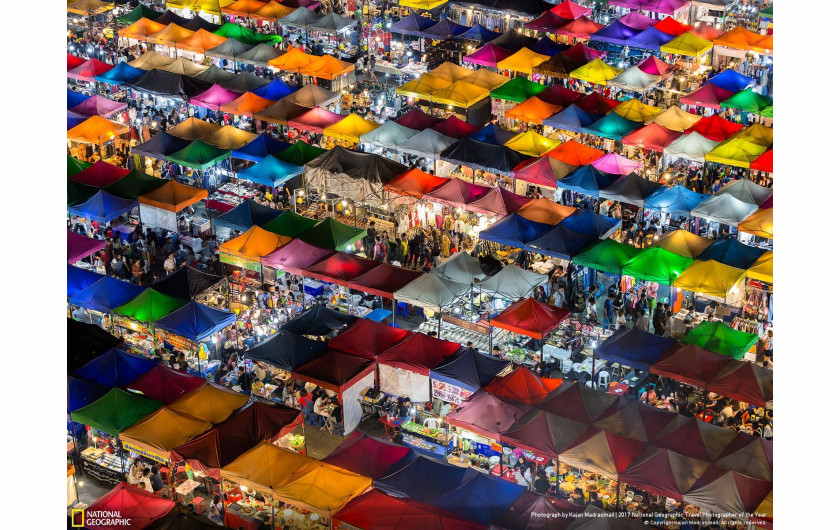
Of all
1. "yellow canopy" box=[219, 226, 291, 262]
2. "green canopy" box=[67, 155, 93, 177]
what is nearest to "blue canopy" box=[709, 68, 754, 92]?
"yellow canopy" box=[219, 226, 291, 262]

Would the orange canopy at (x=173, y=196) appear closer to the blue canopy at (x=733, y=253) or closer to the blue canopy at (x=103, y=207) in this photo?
the blue canopy at (x=103, y=207)

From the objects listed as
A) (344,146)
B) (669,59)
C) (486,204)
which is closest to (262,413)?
(486,204)

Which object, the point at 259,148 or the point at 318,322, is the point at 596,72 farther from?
the point at 318,322

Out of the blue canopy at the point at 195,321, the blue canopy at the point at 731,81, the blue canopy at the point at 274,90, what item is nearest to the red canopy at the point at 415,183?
the blue canopy at the point at 195,321

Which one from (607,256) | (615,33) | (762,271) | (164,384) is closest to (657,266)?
(607,256)

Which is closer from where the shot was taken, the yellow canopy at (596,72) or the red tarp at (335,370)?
the red tarp at (335,370)

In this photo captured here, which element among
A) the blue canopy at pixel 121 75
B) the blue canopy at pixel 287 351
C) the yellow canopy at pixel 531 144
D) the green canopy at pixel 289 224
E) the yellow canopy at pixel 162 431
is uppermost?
the blue canopy at pixel 121 75

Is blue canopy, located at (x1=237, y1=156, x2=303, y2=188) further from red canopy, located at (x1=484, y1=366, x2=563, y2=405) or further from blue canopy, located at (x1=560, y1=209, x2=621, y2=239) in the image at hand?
red canopy, located at (x1=484, y1=366, x2=563, y2=405)
